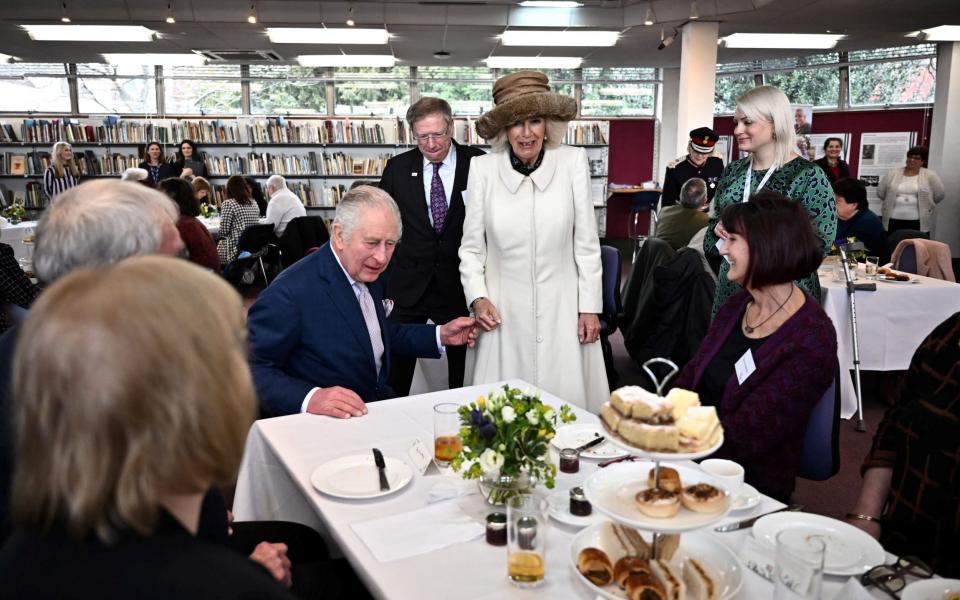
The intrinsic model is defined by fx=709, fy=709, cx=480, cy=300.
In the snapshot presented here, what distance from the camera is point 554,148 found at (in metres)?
2.98

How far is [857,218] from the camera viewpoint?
19.0ft

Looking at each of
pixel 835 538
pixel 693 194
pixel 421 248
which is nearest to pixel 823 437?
pixel 835 538

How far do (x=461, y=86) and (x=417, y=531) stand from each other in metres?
12.5

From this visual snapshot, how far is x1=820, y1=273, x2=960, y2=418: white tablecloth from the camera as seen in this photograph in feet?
14.4

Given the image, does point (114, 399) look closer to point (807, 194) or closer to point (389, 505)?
point (389, 505)

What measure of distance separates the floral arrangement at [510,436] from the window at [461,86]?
12010 millimetres

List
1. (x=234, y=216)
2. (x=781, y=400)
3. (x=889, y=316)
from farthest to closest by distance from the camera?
(x=234, y=216) → (x=889, y=316) → (x=781, y=400)

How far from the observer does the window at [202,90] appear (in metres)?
12.3

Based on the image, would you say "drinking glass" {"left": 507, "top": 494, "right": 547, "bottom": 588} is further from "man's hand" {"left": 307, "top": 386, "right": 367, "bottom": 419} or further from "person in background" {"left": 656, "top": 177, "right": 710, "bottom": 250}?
"person in background" {"left": 656, "top": 177, "right": 710, "bottom": 250}

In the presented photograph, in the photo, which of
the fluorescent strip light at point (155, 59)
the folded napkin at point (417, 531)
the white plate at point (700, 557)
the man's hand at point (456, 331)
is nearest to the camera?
the white plate at point (700, 557)

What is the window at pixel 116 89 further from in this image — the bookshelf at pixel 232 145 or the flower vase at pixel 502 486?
the flower vase at pixel 502 486

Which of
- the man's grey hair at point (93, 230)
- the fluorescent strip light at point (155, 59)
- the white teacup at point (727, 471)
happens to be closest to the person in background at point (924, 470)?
the white teacup at point (727, 471)

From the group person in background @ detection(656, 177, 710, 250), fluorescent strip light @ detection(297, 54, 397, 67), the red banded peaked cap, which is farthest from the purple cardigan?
fluorescent strip light @ detection(297, 54, 397, 67)

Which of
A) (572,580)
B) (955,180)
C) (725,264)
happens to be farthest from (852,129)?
(572,580)
